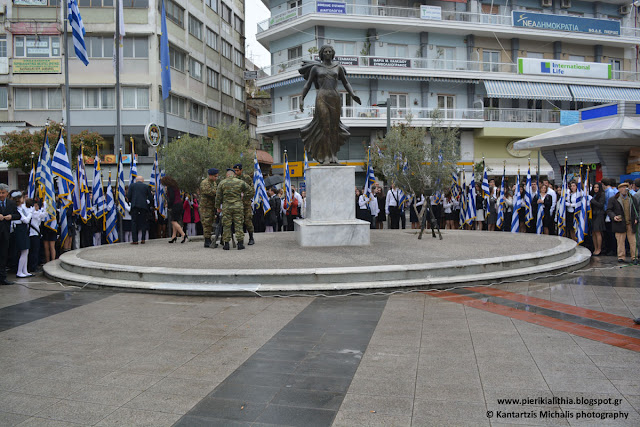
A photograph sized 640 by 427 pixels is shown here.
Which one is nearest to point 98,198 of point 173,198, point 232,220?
point 173,198

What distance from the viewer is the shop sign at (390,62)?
35.4 meters

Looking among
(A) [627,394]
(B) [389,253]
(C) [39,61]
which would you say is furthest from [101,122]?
(A) [627,394]

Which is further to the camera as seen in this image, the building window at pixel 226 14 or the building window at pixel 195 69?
the building window at pixel 226 14

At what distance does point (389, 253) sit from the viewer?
10.3m

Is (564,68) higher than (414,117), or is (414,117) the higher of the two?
(564,68)

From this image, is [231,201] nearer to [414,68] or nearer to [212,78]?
[414,68]

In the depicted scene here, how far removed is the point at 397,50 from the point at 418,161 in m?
16.2

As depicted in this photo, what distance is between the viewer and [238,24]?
1982 inches

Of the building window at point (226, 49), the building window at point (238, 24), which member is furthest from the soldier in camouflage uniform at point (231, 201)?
the building window at point (238, 24)

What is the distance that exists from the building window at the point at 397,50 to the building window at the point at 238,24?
1873 cm

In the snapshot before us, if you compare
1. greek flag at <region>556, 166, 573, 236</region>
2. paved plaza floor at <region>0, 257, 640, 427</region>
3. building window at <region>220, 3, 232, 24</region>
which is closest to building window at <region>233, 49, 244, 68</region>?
building window at <region>220, 3, 232, 24</region>

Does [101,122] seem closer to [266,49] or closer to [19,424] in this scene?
[266,49]

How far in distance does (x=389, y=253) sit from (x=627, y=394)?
21.4 ft

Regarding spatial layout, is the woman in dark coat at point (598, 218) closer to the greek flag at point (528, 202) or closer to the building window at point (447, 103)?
the greek flag at point (528, 202)
